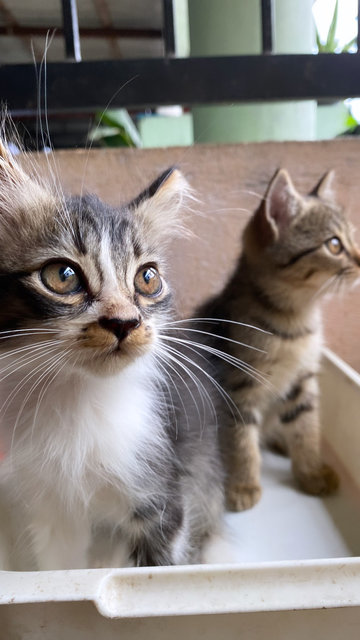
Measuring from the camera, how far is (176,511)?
0.75 m

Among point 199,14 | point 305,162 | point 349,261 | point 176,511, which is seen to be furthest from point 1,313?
point 199,14

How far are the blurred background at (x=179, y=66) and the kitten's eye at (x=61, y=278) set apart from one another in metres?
0.24

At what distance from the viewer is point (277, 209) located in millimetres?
1072

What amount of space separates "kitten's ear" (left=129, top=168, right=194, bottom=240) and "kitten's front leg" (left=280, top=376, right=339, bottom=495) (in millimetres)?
514

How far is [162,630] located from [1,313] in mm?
401

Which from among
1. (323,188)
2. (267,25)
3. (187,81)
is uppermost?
(267,25)

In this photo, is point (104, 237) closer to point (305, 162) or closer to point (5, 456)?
point (5, 456)

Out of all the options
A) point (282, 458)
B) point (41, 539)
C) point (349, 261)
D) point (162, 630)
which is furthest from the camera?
point (282, 458)

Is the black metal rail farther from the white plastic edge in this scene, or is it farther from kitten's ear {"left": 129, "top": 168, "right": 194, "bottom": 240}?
the white plastic edge

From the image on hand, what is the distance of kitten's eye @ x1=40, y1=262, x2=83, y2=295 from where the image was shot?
60cm

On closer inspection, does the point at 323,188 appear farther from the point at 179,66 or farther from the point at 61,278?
the point at 61,278

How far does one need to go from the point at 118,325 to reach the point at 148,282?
14 centimetres

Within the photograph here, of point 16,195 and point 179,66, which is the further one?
point 179,66

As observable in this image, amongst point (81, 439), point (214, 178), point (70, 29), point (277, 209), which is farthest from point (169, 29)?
point (81, 439)
